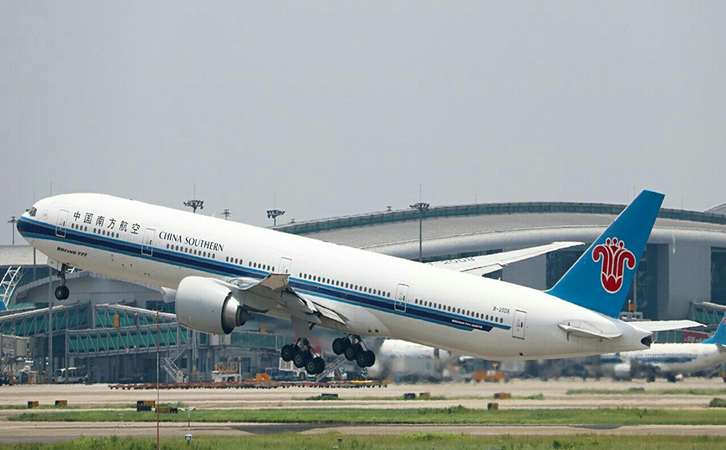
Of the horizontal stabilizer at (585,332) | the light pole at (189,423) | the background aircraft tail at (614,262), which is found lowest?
the light pole at (189,423)

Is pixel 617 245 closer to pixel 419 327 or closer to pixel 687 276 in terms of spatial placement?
pixel 419 327

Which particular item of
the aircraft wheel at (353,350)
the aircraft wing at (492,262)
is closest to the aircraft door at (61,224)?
the aircraft wheel at (353,350)

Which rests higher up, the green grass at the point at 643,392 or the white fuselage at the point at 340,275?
the white fuselage at the point at 340,275

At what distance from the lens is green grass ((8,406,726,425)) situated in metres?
58.7

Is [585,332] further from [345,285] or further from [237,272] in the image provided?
[237,272]

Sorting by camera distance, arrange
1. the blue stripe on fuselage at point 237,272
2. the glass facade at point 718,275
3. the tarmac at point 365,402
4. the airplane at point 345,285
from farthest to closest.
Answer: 1. the glass facade at point 718,275
2. the tarmac at point 365,402
3. the blue stripe on fuselage at point 237,272
4. the airplane at point 345,285

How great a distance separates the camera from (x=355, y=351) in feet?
191

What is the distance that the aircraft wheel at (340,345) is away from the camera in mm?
58219

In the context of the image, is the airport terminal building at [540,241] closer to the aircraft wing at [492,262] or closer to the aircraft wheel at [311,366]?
the aircraft wing at [492,262]

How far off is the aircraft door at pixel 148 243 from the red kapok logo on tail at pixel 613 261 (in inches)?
846

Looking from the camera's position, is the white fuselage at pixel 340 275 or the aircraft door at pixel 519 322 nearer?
the aircraft door at pixel 519 322

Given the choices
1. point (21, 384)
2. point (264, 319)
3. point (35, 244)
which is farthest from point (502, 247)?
point (35, 244)

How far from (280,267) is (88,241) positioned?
10.6m

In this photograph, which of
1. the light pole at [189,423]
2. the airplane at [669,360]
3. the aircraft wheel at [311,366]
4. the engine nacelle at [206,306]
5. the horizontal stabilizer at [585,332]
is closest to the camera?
the light pole at [189,423]
